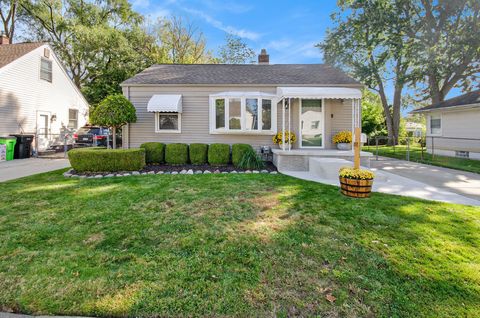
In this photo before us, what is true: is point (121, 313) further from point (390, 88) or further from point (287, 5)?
point (390, 88)

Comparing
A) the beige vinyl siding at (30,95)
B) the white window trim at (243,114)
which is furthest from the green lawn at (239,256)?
the beige vinyl siding at (30,95)

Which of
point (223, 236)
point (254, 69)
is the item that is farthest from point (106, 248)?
point (254, 69)

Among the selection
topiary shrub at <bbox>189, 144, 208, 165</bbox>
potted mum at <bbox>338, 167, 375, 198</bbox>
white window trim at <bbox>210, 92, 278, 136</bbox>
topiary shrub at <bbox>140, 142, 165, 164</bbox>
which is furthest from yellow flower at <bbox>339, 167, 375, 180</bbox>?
topiary shrub at <bbox>140, 142, 165, 164</bbox>

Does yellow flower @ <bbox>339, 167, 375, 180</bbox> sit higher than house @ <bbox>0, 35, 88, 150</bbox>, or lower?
lower

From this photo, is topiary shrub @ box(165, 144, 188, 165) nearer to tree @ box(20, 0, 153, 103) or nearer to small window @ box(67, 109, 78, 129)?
small window @ box(67, 109, 78, 129)

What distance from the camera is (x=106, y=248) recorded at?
3.24 m

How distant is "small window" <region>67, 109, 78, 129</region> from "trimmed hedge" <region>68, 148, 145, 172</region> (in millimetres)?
13450

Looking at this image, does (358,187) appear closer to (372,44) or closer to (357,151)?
(357,151)

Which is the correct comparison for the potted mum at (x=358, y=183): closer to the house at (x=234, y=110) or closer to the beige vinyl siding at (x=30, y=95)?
the house at (x=234, y=110)

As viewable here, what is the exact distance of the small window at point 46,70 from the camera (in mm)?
16141

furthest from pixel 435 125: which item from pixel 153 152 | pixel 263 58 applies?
pixel 153 152

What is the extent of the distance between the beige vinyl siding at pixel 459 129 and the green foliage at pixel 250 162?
36.3ft

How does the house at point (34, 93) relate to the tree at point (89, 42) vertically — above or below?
below

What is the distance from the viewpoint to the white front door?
10859mm
